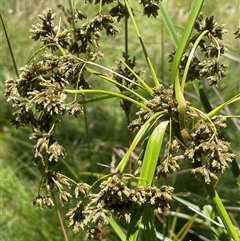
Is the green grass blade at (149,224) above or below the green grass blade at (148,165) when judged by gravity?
below

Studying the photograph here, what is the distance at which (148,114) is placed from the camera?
80 centimetres

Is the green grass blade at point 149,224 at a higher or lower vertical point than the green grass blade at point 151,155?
lower

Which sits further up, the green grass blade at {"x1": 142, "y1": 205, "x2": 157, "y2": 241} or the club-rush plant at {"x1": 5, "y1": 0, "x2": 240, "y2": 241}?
the club-rush plant at {"x1": 5, "y1": 0, "x2": 240, "y2": 241}

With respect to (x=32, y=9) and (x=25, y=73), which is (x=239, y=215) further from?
(x=32, y=9)

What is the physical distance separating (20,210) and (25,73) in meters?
0.90

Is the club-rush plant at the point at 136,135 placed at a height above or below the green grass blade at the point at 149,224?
above

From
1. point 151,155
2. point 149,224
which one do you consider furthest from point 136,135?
point 149,224

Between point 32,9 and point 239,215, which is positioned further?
point 32,9

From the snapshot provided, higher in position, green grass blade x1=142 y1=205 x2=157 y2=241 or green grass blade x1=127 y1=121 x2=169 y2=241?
green grass blade x1=127 y1=121 x2=169 y2=241

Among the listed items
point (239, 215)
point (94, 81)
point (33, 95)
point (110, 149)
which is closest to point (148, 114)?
point (33, 95)

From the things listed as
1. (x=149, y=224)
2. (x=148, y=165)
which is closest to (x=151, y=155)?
(x=148, y=165)

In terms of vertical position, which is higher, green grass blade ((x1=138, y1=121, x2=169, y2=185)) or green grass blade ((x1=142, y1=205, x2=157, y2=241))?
green grass blade ((x1=138, y1=121, x2=169, y2=185))

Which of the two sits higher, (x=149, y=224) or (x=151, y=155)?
(x=151, y=155)

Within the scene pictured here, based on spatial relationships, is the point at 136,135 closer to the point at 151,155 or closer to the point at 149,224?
the point at 151,155
